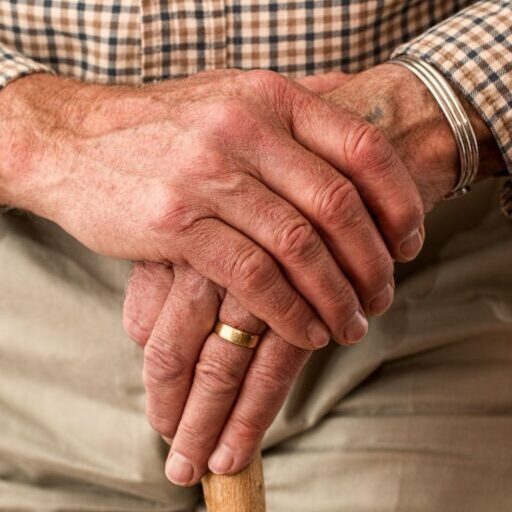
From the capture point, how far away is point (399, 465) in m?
1.07

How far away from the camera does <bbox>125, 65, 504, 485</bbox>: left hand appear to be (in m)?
0.91

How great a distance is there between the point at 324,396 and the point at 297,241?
1.07 feet

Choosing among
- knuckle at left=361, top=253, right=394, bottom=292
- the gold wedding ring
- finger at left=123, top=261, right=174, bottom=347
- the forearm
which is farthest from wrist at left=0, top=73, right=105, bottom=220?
knuckle at left=361, top=253, right=394, bottom=292

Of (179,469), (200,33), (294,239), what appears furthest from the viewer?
(200,33)

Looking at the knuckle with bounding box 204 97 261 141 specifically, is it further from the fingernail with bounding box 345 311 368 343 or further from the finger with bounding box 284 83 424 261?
the fingernail with bounding box 345 311 368 343

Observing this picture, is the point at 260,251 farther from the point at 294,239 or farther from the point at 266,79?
the point at 266,79

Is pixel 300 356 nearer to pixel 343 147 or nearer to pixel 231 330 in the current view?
pixel 231 330

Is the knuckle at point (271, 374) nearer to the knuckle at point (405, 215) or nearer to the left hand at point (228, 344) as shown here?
the left hand at point (228, 344)

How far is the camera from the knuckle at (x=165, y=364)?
36.1 inches

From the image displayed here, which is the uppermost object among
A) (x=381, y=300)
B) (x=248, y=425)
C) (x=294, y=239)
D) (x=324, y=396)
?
(x=294, y=239)

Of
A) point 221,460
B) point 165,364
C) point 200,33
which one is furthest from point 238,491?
point 200,33

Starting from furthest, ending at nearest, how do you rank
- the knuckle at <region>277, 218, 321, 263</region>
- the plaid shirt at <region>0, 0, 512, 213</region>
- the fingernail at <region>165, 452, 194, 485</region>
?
the plaid shirt at <region>0, 0, 512, 213</region>
the fingernail at <region>165, 452, 194, 485</region>
the knuckle at <region>277, 218, 321, 263</region>

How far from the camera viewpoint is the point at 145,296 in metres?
0.97

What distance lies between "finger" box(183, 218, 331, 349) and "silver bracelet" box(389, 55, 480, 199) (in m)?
0.25
